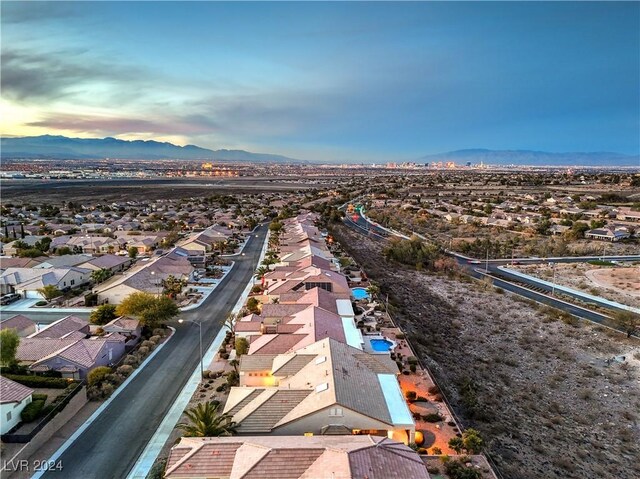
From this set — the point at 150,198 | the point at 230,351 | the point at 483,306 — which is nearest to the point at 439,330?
the point at 483,306

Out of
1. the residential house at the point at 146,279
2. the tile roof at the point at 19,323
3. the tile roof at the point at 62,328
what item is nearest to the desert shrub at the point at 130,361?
the tile roof at the point at 62,328

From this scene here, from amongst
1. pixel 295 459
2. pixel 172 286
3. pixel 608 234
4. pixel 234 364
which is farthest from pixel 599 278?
pixel 295 459

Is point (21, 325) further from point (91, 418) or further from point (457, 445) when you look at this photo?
point (457, 445)

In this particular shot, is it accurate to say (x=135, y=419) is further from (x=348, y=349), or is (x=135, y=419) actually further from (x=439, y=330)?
(x=439, y=330)

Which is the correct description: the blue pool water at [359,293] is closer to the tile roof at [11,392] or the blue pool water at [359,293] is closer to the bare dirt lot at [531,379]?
the bare dirt lot at [531,379]

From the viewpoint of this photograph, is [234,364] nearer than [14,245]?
Yes

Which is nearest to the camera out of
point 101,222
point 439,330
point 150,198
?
point 439,330

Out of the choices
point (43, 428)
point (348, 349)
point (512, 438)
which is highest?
point (348, 349)
